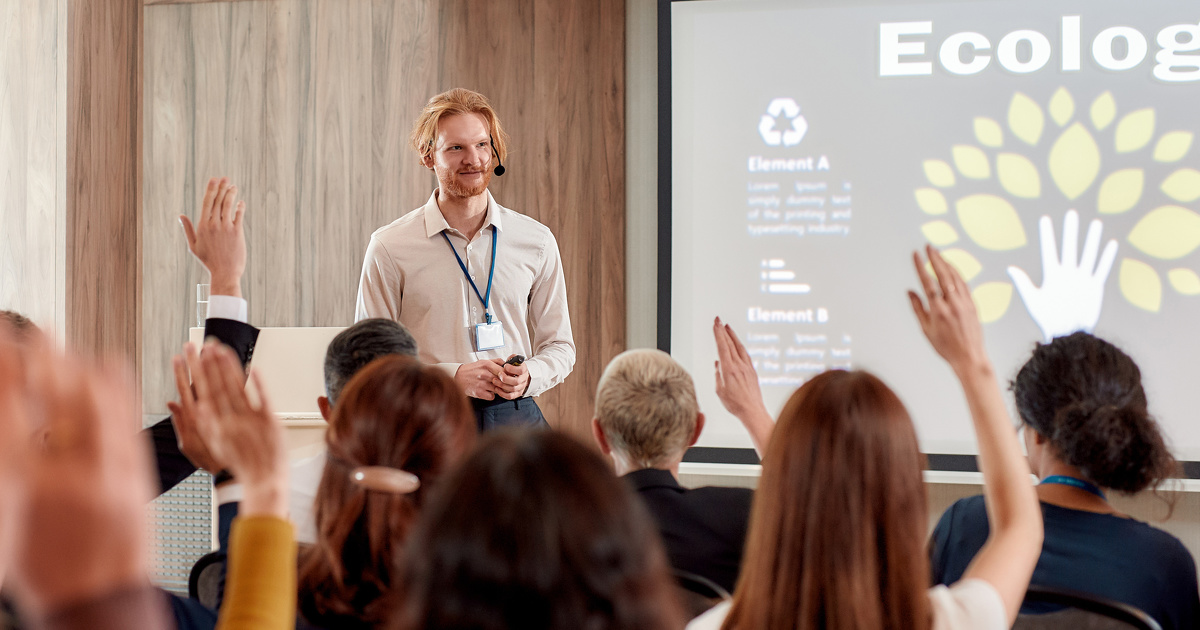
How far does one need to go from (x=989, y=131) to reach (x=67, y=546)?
3.55 m

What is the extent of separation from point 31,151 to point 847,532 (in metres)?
3.57

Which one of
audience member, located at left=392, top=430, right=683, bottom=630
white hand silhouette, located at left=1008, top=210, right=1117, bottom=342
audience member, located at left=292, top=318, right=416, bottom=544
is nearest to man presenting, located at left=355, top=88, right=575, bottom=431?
audience member, located at left=292, top=318, right=416, bottom=544

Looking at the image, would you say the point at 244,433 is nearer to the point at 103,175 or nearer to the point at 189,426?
the point at 189,426

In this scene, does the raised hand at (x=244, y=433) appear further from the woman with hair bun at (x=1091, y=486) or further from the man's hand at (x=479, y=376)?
the man's hand at (x=479, y=376)

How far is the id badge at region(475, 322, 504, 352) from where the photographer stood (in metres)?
2.71

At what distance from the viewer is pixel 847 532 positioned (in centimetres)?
86

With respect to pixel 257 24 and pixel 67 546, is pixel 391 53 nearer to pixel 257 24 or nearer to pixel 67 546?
pixel 257 24

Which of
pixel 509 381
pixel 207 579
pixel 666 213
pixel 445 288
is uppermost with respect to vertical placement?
pixel 666 213

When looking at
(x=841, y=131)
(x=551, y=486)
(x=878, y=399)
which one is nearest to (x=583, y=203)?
(x=841, y=131)

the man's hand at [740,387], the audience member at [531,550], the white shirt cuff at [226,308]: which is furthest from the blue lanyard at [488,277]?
the audience member at [531,550]

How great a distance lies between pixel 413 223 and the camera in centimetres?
284

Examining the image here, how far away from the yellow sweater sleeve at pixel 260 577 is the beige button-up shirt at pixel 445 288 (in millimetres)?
2106

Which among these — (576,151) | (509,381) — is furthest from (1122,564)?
(576,151)

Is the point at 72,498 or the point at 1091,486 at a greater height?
the point at 72,498
